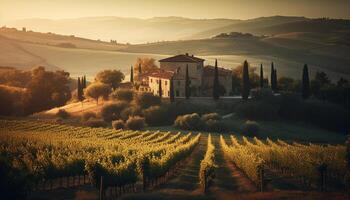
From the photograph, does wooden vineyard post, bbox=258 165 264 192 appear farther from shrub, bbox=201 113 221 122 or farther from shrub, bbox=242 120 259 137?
shrub, bbox=201 113 221 122

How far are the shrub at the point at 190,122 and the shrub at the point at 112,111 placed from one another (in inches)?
495

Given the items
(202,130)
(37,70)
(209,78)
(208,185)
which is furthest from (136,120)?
(208,185)

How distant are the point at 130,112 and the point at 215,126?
16.2 metres

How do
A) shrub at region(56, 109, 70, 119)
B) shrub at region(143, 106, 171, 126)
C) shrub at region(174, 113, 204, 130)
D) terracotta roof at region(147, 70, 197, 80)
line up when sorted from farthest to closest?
terracotta roof at region(147, 70, 197, 80), shrub at region(56, 109, 70, 119), shrub at region(143, 106, 171, 126), shrub at region(174, 113, 204, 130)

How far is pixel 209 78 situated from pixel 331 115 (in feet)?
88.4

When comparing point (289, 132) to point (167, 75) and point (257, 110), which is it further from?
point (167, 75)

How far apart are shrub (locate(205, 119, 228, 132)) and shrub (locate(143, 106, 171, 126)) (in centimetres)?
964

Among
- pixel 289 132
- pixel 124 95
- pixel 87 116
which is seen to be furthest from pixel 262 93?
pixel 87 116

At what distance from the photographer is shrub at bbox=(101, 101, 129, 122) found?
109062 mm

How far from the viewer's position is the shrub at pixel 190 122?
333 feet

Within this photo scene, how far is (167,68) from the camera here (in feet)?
438

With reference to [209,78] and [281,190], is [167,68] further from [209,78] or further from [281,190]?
[281,190]

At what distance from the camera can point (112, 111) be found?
4345 inches

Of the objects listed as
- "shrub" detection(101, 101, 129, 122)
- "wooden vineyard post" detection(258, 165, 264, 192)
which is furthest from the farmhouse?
"wooden vineyard post" detection(258, 165, 264, 192)
